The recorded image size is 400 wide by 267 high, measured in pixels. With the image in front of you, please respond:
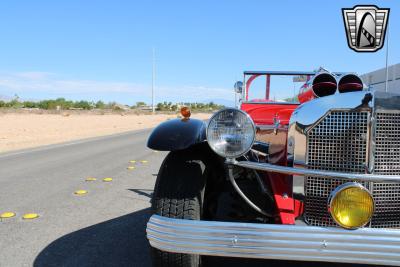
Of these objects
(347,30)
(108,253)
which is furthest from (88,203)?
(347,30)

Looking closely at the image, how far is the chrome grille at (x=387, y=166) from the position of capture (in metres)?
2.14

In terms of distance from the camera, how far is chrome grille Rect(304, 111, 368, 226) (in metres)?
2.15

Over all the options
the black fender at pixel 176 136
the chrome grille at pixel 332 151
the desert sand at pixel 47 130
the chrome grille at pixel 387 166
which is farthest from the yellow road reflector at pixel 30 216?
the desert sand at pixel 47 130

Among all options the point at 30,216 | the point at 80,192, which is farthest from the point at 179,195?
the point at 80,192

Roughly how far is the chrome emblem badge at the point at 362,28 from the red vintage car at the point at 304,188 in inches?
196

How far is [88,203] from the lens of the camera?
466 centimetres

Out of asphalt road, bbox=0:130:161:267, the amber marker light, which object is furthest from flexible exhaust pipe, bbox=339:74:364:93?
asphalt road, bbox=0:130:161:267

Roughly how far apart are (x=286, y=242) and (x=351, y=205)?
412mm

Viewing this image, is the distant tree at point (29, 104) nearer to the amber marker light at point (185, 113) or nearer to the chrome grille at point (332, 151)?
the amber marker light at point (185, 113)

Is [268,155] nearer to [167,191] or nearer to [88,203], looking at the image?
[167,191]

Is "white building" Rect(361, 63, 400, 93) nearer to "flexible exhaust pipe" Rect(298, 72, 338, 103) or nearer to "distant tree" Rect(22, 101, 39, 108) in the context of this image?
"flexible exhaust pipe" Rect(298, 72, 338, 103)

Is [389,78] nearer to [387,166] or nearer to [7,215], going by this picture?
[7,215]

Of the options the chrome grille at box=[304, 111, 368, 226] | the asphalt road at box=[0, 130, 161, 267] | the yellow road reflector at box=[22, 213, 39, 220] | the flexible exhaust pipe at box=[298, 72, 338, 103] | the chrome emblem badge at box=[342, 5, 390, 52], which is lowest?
the asphalt road at box=[0, 130, 161, 267]

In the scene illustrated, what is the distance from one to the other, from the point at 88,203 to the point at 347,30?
504 centimetres
